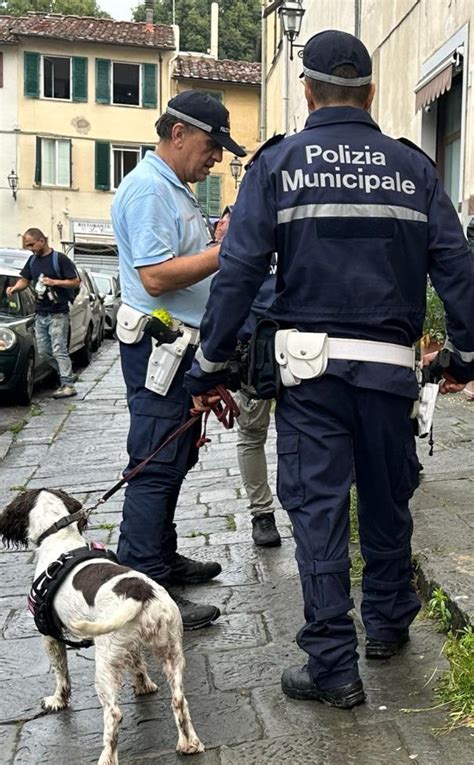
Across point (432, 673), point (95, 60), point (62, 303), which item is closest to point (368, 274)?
point (432, 673)

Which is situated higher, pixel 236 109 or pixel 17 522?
pixel 236 109

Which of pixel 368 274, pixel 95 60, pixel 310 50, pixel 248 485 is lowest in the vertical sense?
pixel 248 485

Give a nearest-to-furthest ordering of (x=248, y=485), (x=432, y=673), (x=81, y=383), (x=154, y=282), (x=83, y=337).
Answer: (x=432, y=673) < (x=154, y=282) < (x=248, y=485) < (x=81, y=383) < (x=83, y=337)

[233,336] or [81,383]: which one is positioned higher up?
[233,336]

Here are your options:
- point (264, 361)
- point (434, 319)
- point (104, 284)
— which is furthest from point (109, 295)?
point (264, 361)

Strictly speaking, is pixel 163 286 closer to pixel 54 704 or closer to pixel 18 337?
pixel 54 704

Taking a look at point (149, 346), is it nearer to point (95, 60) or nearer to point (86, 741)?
point (86, 741)

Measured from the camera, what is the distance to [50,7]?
53.4 metres

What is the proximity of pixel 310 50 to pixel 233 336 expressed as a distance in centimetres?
100

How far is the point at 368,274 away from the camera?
2980 millimetres

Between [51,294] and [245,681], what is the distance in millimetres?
8352

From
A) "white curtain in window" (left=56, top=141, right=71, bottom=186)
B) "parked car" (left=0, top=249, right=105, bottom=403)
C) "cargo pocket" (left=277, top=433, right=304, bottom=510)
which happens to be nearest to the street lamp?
"parked car" (left=0, top=249, right=105, bottom=403)

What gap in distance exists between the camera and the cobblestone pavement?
2840 millimetres

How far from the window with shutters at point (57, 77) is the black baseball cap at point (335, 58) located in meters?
35.6
